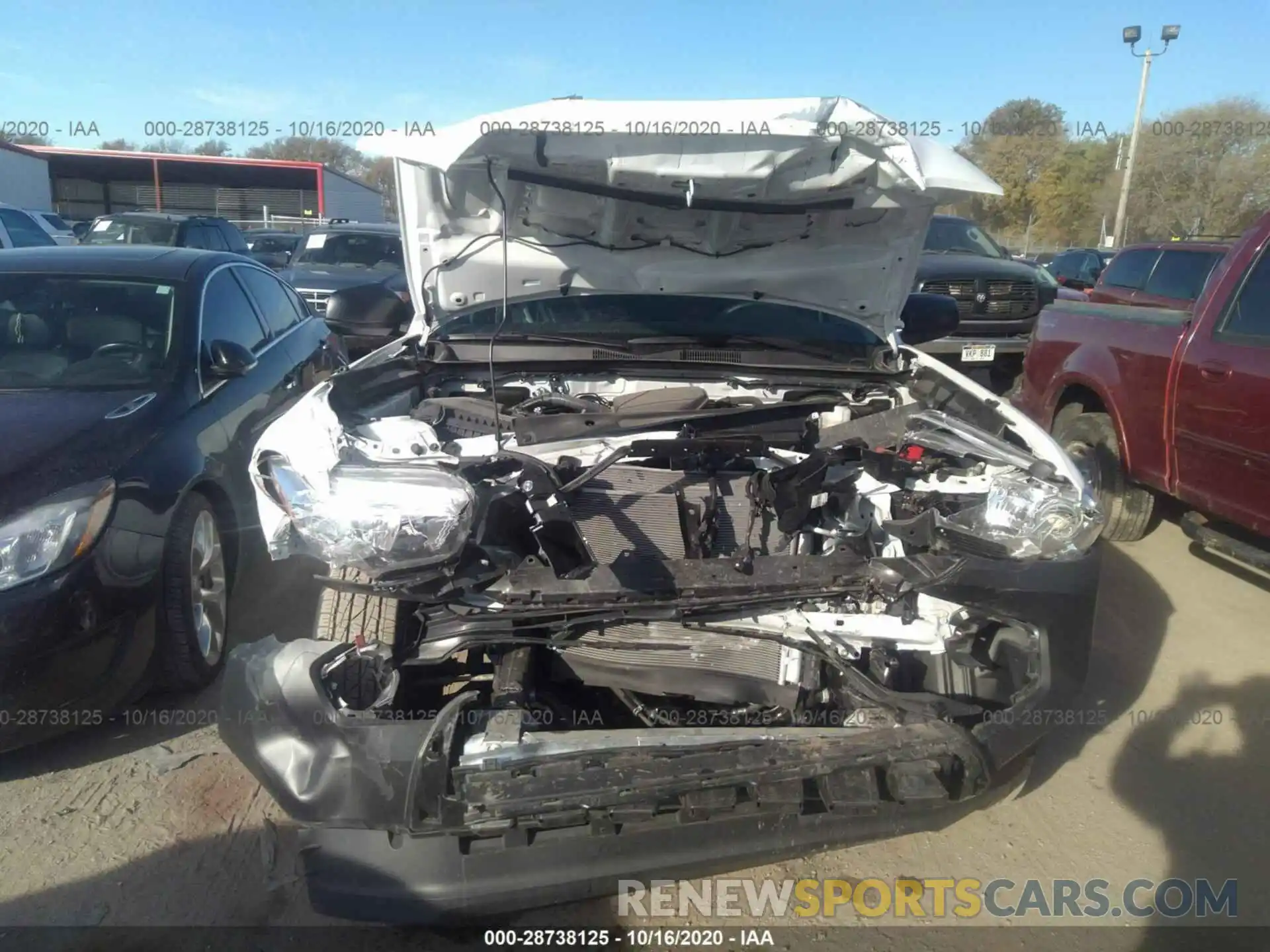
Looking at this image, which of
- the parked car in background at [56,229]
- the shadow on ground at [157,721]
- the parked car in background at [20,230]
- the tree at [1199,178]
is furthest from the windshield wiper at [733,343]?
the tree at [1199,178]

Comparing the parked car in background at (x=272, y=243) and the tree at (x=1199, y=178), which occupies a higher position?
the tree at (x=1199, y=178)

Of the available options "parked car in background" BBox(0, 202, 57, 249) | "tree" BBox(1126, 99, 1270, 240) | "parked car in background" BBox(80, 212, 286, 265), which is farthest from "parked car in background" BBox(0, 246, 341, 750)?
"tree" BBox(1126, 99, 1270, 240)

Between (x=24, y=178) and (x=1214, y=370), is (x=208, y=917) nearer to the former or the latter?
(x=1214, y=370)

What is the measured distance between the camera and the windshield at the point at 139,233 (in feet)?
43.5

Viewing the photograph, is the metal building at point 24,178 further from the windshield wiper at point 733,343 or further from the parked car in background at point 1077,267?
the windshield wiper at point 733,343

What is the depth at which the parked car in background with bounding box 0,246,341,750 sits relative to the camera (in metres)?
2.78

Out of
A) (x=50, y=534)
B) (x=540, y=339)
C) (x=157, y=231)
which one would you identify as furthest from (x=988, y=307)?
(x=157, y=231)

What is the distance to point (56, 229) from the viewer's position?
1499 centimetres

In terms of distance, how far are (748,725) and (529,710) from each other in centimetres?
60

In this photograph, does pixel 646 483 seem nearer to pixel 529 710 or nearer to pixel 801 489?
pixel 801 489

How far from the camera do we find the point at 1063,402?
5645 mm

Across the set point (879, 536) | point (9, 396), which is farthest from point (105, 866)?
point (879, 536)

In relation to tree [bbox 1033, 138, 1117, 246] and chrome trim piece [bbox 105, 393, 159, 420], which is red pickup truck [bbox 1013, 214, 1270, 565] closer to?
chrome trim piece [bbox 105, 393, 159, 420]

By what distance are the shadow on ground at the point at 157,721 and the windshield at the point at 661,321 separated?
1.28 m
